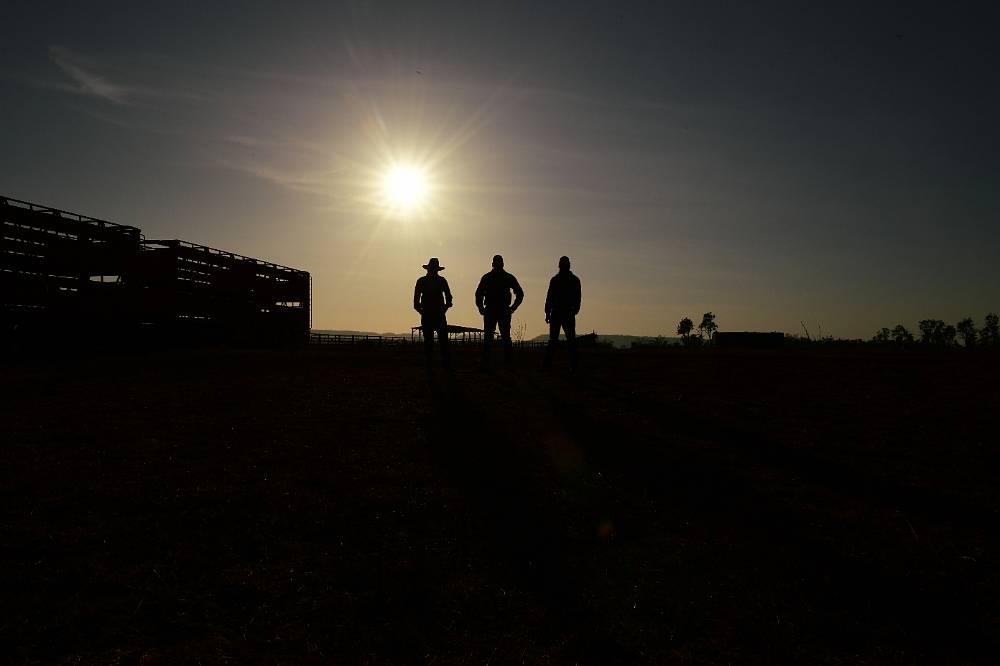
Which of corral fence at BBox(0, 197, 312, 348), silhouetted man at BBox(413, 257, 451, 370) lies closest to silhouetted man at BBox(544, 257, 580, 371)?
silhouetted man at BBox(413, 257, 451, 370)

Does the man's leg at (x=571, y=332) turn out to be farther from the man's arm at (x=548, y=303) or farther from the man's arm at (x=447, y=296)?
the man's arm at (x=447, y=296)

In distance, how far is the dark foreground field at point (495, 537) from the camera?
2074 millimetres

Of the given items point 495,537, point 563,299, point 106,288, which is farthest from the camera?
point 106,288

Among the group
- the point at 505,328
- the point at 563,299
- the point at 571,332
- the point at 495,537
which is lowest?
the point at 495,537

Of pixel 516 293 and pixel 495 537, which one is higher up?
pixel 516 293

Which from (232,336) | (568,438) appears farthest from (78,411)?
(232,336)

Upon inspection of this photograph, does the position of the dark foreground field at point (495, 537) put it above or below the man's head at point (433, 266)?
below

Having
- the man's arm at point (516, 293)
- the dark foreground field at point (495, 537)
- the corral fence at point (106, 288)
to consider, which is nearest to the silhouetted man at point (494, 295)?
the man's arm at point (516, 293)

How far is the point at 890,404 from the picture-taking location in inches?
281

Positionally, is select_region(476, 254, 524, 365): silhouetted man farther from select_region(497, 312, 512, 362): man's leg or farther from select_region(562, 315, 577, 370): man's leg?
select_region(562, 315, 577, 370): man's leg

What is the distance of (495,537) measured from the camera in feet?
9.88

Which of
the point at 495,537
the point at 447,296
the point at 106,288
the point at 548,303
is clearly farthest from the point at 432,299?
the point at 106,288

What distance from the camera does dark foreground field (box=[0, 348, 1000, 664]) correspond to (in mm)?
2074

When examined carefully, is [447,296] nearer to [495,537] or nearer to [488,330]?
[488,330]
